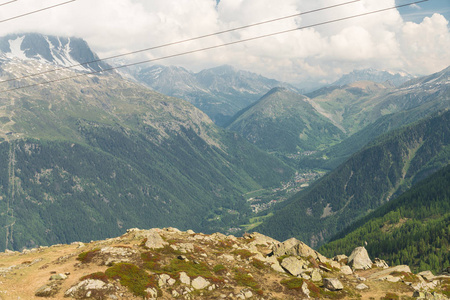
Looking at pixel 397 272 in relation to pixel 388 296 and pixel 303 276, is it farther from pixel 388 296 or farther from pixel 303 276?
pixel 303 276

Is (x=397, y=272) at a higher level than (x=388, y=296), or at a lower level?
lower

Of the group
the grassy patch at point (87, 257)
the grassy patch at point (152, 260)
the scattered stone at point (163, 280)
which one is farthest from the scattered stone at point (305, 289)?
the grassy patch at point (87, 257)

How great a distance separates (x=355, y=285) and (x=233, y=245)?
34.3m

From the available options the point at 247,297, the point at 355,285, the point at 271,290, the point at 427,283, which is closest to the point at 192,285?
the point at 247,297

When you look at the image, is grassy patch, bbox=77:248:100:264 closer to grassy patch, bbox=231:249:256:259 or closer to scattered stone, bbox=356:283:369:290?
grassy patch, bbox=231:249:256:259

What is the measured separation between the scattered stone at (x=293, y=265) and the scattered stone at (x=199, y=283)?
24978 millimetres

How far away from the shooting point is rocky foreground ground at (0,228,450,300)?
53469mm

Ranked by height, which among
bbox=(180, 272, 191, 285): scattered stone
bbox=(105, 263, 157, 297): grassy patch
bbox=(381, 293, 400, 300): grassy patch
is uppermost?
bbox=(105, 263, 157, 297): grassy patch

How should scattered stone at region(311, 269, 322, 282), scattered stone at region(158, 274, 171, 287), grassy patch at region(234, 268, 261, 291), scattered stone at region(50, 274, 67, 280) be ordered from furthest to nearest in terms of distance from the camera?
scattered stone at region(311, 269, 322, 282), grassy patch at region(234, 268, 261, 291), scattered stone at region(158, 274, 171, 287), scattered stone at region(50, 274, 67, 280)

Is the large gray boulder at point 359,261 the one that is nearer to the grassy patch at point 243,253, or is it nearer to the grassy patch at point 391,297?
the grassy patch at point 391,297

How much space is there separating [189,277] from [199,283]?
2.52 metres

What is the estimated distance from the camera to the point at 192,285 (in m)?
58.6

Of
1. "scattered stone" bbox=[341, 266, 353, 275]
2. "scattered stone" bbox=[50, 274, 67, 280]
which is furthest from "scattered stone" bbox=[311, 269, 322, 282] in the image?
"scattered stone" bbox=[50, 274, 67, 280]

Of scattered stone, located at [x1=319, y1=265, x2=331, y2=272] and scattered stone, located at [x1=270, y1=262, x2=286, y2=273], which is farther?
scattered stone, located at [x1=319, y1=265, x2=331, y2=272]
